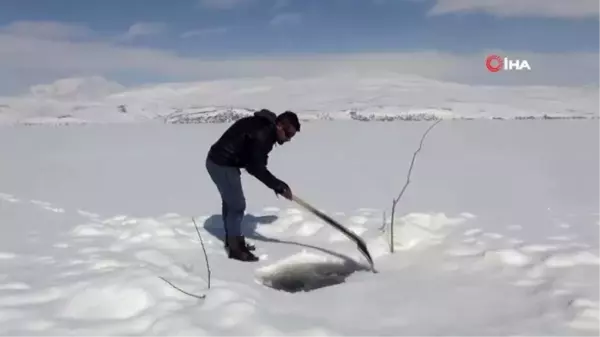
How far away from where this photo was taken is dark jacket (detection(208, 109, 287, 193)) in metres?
4.45

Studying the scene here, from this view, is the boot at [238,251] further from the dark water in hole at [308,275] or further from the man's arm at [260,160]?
the man's arm at [260,160]

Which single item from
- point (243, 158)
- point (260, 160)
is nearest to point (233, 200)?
point (243, 158)

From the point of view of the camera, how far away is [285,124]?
447 cm

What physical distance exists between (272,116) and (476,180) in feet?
18.7

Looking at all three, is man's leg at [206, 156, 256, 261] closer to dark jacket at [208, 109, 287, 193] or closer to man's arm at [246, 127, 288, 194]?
dark jacket at [208, 109, 287, 193]

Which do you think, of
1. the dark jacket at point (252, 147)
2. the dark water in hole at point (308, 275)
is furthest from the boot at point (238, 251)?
the dark jacket at point (252, 147)

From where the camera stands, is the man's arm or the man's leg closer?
the man's arm

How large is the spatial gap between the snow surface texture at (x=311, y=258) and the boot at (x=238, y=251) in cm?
10

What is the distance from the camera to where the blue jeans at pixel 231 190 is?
4.72 m

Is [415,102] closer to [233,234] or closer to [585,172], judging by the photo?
[585,172]

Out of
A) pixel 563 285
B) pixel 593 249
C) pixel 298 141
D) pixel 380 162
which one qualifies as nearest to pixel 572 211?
pixel 593 249

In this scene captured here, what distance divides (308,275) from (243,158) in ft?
3.58

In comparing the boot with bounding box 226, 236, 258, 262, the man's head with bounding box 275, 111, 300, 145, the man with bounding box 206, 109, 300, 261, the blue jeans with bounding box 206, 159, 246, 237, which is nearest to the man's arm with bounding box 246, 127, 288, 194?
the man with bounding box 206, 109, 300, 261

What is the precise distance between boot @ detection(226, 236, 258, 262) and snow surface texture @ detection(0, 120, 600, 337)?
99 mm
